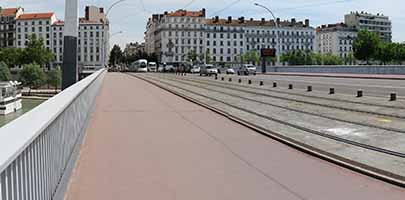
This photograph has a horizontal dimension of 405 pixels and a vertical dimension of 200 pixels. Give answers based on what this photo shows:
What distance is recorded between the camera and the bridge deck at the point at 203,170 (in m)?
6.75

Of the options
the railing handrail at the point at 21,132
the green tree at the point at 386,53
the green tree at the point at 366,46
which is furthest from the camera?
the green tree at the point at 386,53

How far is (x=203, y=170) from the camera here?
26.9ft

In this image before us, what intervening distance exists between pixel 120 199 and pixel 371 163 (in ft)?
14.4

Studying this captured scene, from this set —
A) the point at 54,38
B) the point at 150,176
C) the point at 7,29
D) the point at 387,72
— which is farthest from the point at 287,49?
the point at 150,176

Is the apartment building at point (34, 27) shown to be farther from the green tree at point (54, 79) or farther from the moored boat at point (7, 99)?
the moored boat at point (7, 99)

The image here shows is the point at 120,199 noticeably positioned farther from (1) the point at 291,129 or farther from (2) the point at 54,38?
(2) the point at 54,38

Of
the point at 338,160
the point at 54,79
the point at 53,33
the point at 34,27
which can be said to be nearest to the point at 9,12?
the point at 34,27

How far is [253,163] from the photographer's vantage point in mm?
8844

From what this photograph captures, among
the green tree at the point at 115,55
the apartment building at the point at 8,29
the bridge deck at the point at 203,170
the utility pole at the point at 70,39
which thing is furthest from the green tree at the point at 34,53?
the bridge deck at the point at 203,170

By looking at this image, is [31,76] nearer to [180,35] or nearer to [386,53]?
[180,35]

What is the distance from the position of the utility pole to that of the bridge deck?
26.5 ft

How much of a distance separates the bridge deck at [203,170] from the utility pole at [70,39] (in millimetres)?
8092

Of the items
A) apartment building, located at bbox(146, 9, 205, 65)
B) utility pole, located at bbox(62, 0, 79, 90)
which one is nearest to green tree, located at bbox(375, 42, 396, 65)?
apartment building, located at bbox(146, 9, 205, 65)

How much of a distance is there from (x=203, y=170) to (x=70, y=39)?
45.6 feet
